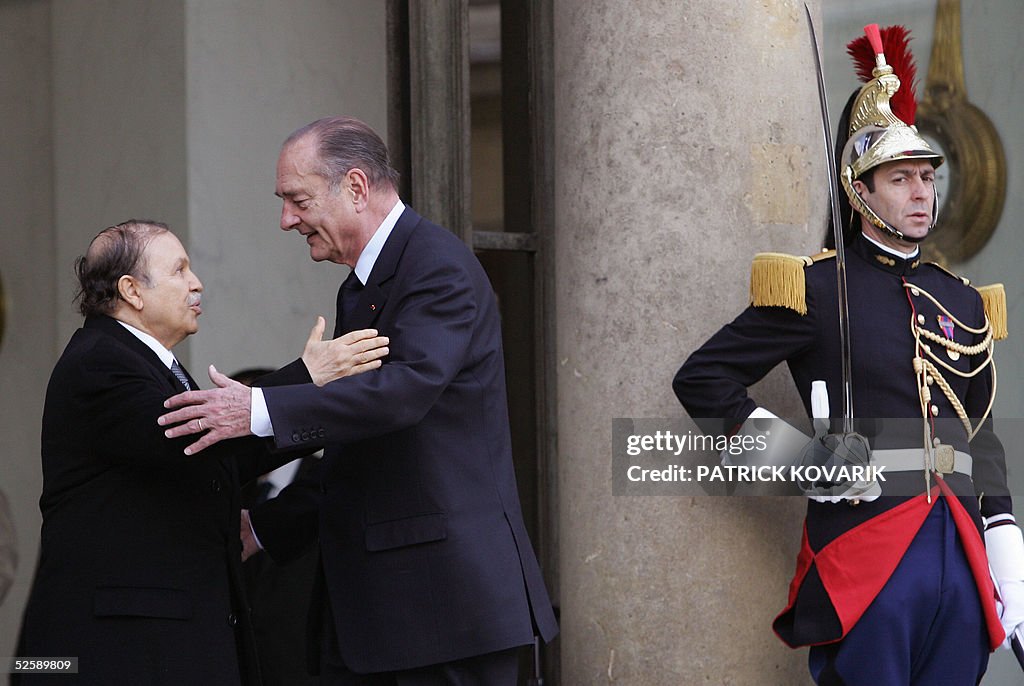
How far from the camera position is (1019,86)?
18.5ft

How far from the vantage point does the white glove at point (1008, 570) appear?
10.6 feet

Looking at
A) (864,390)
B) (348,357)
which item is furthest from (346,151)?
(864,390)

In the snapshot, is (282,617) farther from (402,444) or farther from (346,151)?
(346,151)

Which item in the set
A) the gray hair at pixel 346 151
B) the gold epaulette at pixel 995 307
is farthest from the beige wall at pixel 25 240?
the gold epaulette at pixel 995 307

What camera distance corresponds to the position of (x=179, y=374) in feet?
10.3

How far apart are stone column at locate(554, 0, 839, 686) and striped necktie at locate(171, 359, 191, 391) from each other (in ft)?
3.12

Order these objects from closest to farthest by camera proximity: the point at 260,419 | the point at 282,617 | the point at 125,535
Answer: the point at 260,419
the point at 125,535
the point at 282,617

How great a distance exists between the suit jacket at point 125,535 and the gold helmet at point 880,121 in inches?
59.4

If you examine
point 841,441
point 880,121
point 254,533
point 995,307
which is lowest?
point 254,533

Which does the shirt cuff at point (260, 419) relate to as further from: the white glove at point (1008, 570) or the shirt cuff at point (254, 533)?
the white glove at point (1008, 570)

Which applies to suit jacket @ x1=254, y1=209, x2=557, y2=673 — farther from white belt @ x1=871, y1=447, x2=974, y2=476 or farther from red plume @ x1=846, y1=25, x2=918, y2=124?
red plume @ x1=846, y1=25, x2=918, y2=124

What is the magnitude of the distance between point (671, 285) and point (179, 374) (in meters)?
1.15

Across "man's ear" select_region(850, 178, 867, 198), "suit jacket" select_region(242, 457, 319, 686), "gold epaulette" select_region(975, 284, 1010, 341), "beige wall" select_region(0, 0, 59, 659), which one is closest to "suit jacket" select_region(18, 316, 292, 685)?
"suit jacket" select_region(242, 457, 319, 686)

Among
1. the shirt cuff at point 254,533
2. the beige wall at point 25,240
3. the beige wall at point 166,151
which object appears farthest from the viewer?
the beige wall at point 25,240
